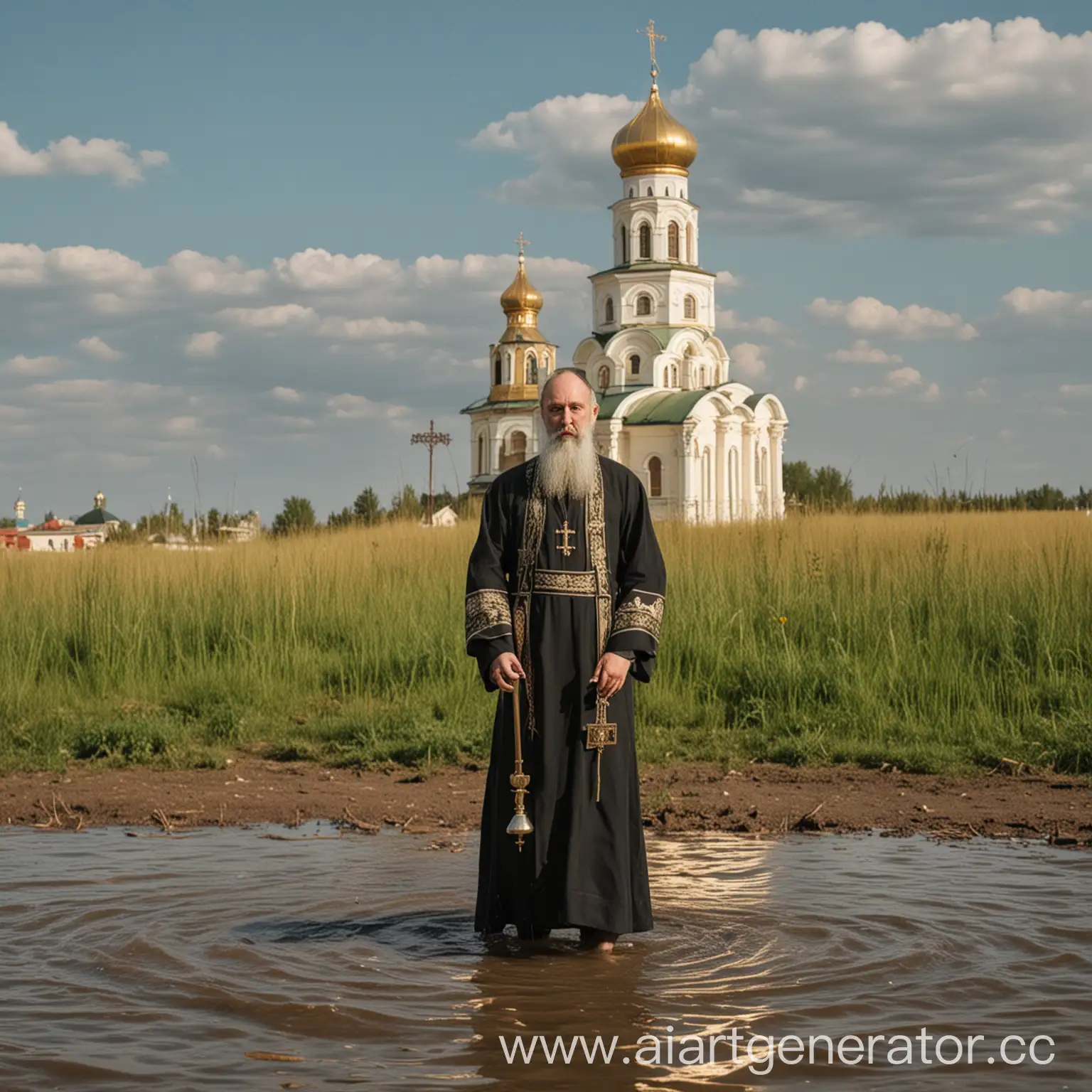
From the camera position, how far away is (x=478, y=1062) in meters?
3.82

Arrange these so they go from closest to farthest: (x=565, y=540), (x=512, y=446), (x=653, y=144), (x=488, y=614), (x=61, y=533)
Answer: (x=488, y=614)
(x=565, y=540)
(x=61, y=533)
(x=653, y=144)
(x=512, y=446)

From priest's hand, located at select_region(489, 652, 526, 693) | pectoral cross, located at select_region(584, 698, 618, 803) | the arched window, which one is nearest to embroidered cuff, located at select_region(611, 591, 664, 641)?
pectoral cross, located at select_region(584, 698, 618, 803)

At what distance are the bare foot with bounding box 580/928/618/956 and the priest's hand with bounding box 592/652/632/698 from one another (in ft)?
2.59

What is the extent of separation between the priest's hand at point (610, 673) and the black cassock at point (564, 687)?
5 centimetres

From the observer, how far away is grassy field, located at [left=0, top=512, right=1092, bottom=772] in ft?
30.4

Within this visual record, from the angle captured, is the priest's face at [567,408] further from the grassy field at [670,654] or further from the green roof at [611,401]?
the green roof at [611,401]

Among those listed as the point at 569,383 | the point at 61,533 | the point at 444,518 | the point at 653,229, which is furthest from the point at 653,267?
the point at 569,383

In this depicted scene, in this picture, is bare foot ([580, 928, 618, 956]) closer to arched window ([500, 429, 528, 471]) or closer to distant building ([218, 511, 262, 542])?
distant building ([218, 511, 262, 542])

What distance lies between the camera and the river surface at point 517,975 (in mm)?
3785

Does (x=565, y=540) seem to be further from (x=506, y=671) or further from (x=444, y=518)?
(x=444, y=518)

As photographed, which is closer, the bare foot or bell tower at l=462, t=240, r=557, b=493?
the bare foot

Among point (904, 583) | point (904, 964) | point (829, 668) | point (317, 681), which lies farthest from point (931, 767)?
point (317, 681)

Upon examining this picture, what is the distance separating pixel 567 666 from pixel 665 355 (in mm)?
52279

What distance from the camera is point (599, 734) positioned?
15.9ft
